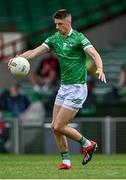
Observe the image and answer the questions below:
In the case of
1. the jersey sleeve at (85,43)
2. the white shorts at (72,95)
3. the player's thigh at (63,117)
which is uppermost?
the jersey sleeve at (85,43)

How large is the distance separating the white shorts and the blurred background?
25.3 feet

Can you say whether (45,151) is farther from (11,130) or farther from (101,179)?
(101,179)

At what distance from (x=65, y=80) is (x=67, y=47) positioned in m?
0.52

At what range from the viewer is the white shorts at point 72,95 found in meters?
13.7

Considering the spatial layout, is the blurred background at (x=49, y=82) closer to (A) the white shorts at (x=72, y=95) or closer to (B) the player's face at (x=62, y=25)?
(A) the white shorts at (x=72, y=95)

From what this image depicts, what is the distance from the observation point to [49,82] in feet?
80.5

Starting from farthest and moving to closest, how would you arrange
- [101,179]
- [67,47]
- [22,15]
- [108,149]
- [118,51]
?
[22,15]
[118,51]
[108,149]
[67,47]
[101,179]

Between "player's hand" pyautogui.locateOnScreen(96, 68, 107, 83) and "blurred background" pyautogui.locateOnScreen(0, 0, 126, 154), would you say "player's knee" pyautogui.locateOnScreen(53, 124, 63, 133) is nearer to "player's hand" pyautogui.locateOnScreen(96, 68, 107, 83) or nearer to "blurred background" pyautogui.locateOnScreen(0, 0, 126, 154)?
"player's hand" pyautogui.locateOnScreen(96, 68, 107, 83)

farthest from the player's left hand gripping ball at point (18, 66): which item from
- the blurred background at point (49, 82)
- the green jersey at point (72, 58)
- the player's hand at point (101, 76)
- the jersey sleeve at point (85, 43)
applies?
the blurred background at point (49, 82)

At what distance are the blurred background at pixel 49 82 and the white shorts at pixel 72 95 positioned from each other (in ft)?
25.3

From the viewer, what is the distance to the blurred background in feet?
71.5

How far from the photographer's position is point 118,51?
90.3 feet

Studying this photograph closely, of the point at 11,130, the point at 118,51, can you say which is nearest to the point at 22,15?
the point at 118,51

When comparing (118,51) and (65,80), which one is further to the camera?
(118,51)
